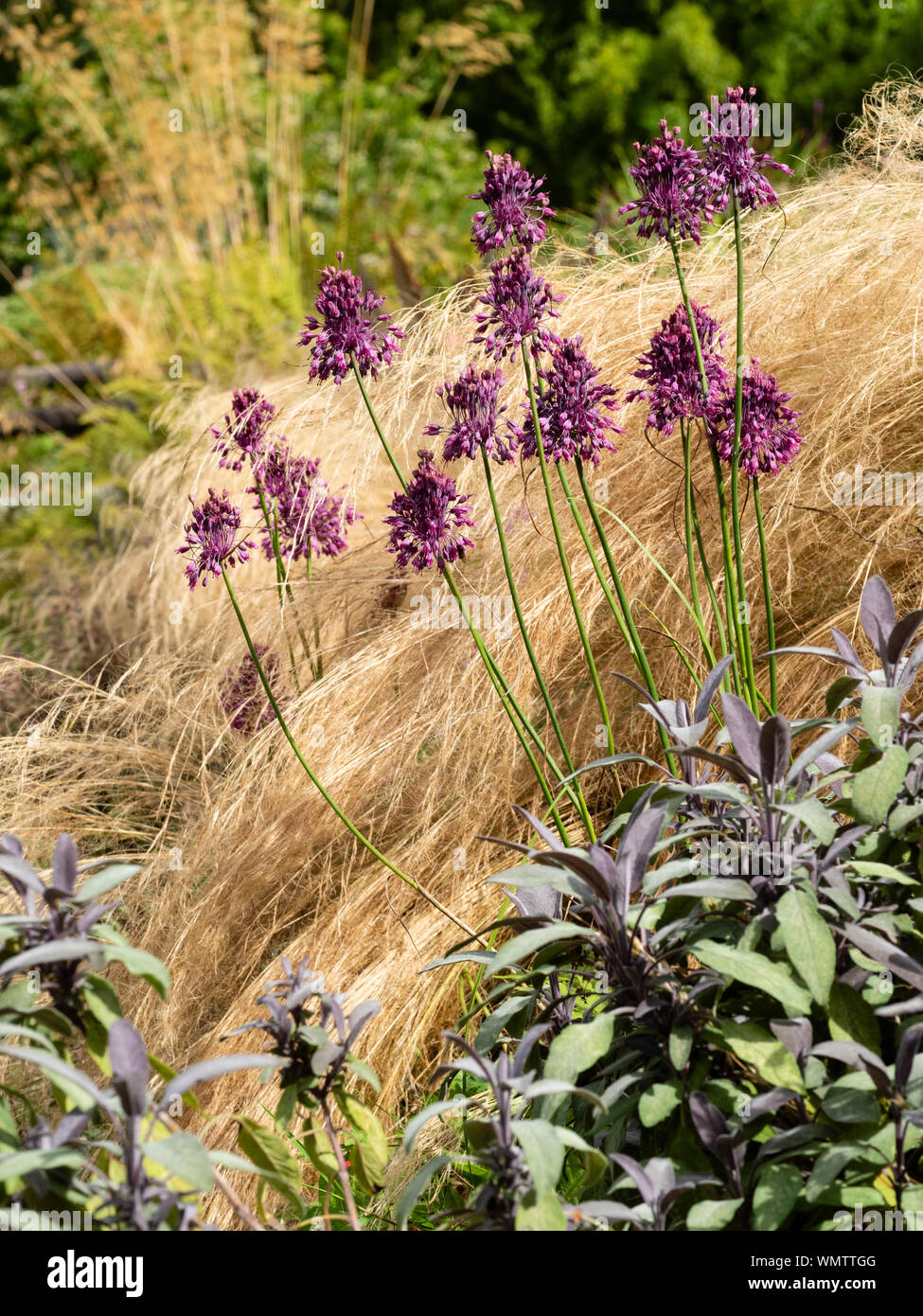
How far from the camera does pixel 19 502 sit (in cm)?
591

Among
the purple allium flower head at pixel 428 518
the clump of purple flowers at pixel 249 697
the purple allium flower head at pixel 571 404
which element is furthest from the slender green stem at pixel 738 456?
the clump of purple flowers at pixel 249 697

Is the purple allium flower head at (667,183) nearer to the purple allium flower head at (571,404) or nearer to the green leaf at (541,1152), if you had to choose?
the purple allium flower head at (571,404)

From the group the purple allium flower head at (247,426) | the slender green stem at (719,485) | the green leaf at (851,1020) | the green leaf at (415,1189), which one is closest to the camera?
the green leaf at (415,1189)

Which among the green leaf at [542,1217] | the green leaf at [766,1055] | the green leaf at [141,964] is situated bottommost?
the green leaf at [542,1217]

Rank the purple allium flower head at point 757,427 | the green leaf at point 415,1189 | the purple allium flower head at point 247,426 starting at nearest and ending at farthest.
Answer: the green leaf at point 415,1189
the purple allium flower head at point 757,427
the purple allium flower head at point 247,426

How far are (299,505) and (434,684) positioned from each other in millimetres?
464

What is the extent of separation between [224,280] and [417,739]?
4.72 m

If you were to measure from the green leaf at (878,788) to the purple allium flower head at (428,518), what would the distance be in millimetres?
639

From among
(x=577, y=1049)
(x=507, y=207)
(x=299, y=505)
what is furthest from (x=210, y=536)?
(x=577, y=1049)

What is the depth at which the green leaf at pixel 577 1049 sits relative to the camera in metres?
1.12

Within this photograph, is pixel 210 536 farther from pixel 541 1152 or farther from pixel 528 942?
pixel 541 1152

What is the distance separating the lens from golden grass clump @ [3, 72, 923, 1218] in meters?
2.20

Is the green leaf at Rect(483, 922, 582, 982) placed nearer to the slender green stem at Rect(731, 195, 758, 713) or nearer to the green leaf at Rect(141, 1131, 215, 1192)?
the green leaf at Rect(141, 1131, 215, 1192)

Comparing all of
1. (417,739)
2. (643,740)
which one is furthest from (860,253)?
(417,739)
